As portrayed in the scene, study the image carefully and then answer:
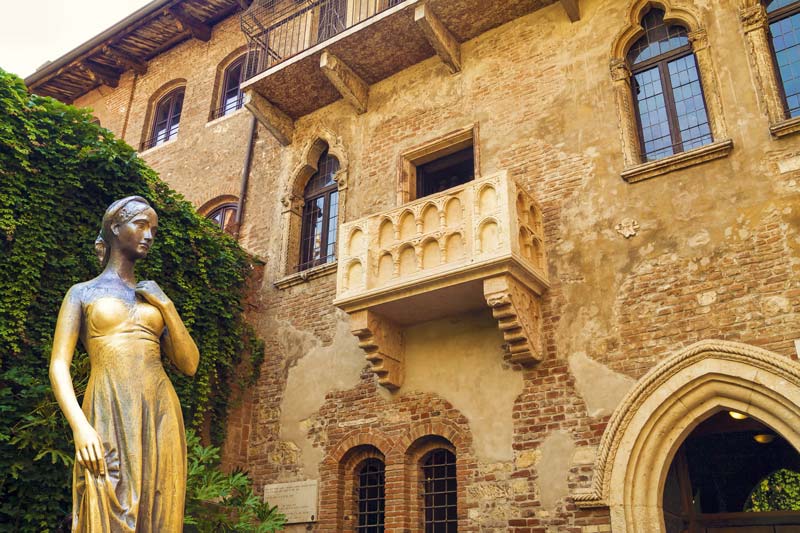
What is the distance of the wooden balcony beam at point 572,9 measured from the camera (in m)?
9.57

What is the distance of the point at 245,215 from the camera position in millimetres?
12523

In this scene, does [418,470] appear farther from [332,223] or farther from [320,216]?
[320,216]

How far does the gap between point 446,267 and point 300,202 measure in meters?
4.40

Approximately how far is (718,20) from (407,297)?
191 inches

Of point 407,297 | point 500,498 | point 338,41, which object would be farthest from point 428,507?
point 338,41

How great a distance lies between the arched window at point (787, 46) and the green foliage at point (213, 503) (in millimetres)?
7349

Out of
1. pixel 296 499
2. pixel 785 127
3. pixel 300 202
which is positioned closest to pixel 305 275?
pixel 300 202

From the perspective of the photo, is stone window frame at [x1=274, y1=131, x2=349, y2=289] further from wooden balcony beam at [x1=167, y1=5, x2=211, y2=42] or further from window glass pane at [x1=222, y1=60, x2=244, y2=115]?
wooden balcony beam at [x1=167, y1=5, x2=211, y2=42]

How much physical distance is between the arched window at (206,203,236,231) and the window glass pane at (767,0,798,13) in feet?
28.9

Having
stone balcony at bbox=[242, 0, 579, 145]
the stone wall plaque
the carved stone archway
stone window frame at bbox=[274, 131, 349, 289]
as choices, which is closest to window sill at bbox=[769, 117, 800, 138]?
the carved stone archway

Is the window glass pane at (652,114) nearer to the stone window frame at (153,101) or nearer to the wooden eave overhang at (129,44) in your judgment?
the wooden eave overhang at (129,44)

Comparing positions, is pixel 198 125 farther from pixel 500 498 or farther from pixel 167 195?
pixel 500 498

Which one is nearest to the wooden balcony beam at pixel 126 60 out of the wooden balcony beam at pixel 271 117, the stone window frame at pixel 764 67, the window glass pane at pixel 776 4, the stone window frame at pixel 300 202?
the wooden balcony beam at pixel 271 117

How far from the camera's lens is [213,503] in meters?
8.94
